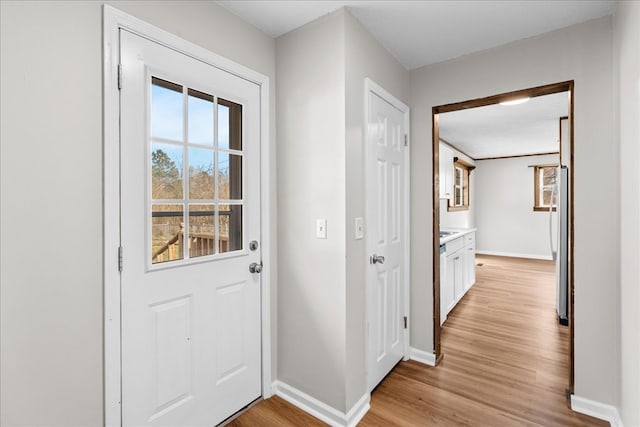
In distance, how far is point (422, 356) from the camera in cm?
255

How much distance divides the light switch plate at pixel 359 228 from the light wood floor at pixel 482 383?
1072 mm

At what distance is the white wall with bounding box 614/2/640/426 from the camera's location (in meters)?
1.35

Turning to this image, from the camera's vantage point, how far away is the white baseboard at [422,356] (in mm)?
2502

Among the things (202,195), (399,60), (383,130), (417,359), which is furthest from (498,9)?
(417,359)

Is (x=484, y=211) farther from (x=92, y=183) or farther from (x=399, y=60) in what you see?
(x=92, y=183)

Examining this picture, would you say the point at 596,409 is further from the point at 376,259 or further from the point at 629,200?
the point at 376,259

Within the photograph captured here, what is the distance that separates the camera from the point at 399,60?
2.42 metres

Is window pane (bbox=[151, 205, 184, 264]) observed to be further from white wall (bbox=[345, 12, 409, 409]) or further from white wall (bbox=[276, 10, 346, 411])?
white wall (bbox=[345, 12, 409, 409])

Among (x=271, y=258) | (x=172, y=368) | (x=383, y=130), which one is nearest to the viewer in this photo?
(x=172, y=368)

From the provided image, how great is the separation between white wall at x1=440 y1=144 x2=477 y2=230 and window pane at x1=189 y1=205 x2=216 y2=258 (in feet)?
11.1

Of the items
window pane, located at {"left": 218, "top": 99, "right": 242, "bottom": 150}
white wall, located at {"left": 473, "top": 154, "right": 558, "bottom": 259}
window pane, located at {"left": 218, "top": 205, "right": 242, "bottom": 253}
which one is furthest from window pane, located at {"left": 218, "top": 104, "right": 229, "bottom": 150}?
white wall, located at {"left": 473, "top": 154, "right": 558, "bottom": 259}

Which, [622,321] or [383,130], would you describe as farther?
[383,130]

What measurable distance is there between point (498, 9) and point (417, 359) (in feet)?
8.07

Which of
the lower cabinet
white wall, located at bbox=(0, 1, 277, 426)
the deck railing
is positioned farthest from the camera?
the lower cabinet
